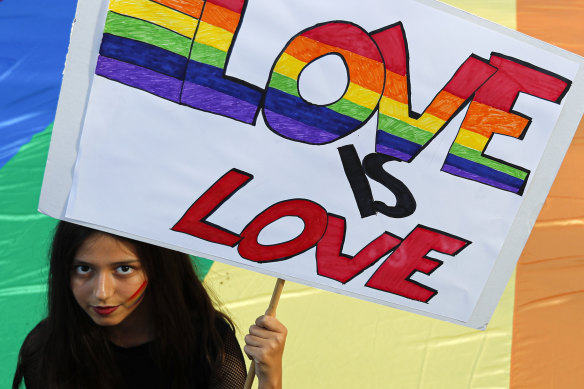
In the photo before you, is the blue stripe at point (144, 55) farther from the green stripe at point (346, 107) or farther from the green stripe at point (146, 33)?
the green stripe at point (346, 107)

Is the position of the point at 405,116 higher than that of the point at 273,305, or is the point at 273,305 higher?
the point at 405,116

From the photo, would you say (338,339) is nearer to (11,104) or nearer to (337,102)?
(337,102)

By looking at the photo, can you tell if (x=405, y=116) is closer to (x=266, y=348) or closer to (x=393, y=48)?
(x=393, y=48)

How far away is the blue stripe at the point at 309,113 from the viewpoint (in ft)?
3.70

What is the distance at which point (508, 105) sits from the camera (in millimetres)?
1195

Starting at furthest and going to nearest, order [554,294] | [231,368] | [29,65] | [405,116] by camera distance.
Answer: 1. [29,65]
2. [554,294]
3. [231,368]
4. [405,116]

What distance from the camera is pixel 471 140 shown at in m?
1.21

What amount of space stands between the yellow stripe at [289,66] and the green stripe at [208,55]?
87 mm

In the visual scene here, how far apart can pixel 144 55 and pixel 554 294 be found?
1567mm

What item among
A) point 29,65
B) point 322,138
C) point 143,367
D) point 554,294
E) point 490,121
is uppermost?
point 490,121

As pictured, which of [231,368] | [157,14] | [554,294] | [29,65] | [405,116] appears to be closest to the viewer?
[157,14]

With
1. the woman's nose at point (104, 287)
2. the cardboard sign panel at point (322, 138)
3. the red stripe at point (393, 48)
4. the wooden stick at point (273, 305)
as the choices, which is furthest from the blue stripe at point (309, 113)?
the woman's nose at point (104, 287)

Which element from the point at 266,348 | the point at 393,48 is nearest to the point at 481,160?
the point at 393,48

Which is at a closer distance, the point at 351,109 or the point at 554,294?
the point at 351,109
